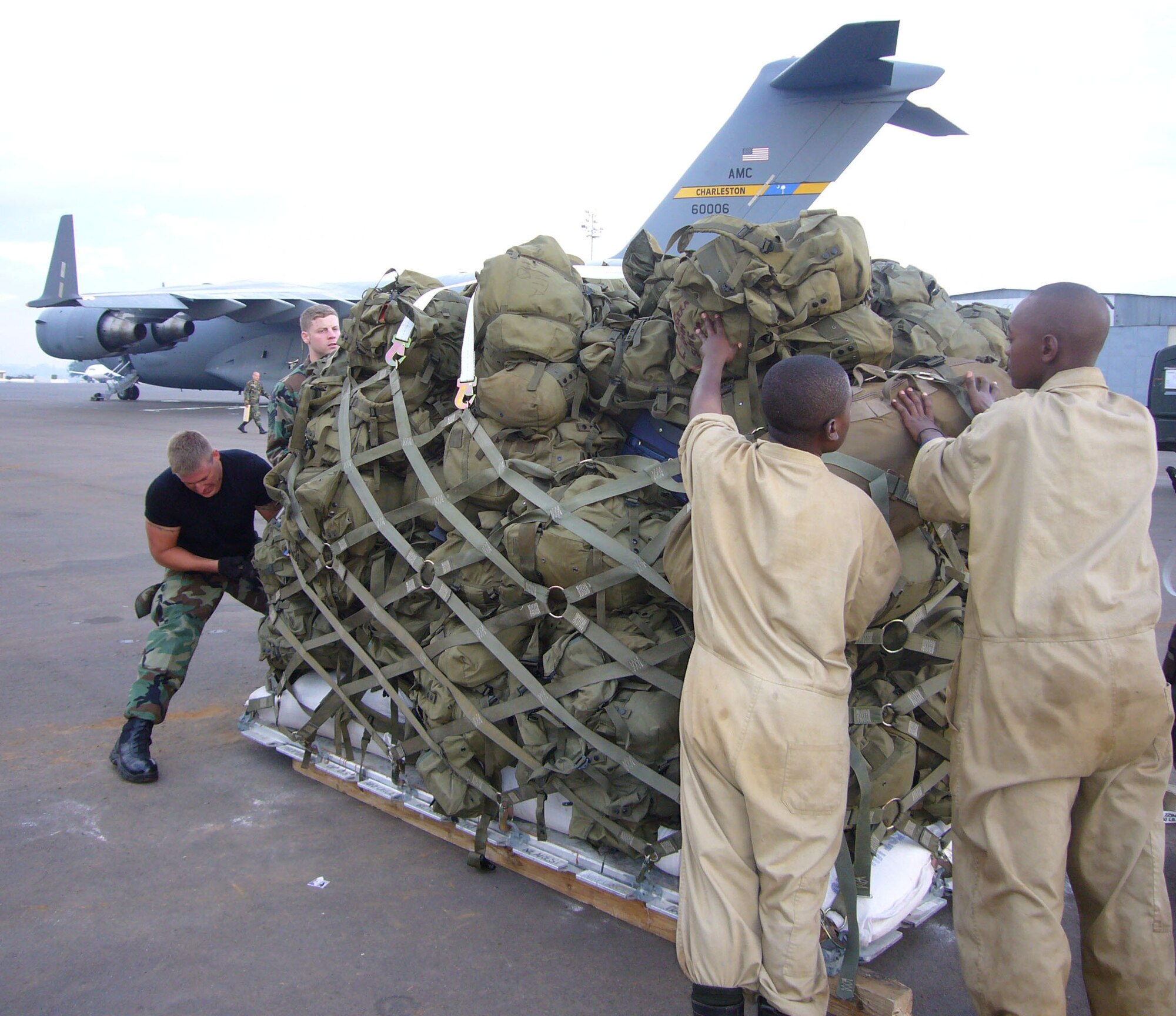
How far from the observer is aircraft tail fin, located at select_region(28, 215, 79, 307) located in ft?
119

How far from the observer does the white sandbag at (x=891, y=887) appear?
249cm

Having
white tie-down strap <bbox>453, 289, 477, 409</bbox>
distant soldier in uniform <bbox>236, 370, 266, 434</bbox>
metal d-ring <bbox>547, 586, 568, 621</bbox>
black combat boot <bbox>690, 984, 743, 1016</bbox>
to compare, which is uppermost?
white tie-down strap <bbox>453, 289, 477, 409</bbox>

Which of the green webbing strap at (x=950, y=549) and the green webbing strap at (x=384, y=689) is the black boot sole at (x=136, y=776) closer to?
the green webbing strap at (x=384, y=689)

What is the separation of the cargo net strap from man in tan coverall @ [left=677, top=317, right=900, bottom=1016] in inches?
24.0

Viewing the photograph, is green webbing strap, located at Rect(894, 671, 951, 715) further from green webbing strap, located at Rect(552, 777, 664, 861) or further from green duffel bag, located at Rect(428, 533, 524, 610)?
green duffel bag, located at Rect(428, 533, 524, 610)

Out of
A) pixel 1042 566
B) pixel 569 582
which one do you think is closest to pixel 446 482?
pixel 569 582

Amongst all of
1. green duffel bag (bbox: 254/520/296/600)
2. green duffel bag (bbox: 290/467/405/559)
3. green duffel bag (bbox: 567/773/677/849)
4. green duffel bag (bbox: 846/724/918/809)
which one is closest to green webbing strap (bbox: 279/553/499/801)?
green duffel bag (bbox: 254/520/296/600)

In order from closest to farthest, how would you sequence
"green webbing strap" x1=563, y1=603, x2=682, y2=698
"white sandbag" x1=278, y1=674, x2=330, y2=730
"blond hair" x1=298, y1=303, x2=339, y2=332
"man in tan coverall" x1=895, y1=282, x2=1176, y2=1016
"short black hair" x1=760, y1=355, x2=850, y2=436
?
"man in tan coverall" x1=895, y1=282, x2=1176, y2=1016 → "short black hair" x1=760, y1=355, x2=850, y2=436 → "green webbing strap" x1=563, y1=603, x2=682, y2=698 → "white sandbag" x1=278, y1=674, x2=330, y2=730 → "blond hair" x1=298, y1=303, x2=339, y2=332

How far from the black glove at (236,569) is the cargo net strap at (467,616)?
0.44m

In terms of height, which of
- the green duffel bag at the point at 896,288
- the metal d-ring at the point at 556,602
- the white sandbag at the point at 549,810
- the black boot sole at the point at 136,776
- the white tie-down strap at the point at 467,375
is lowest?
the black boot sole at the point at 136,776

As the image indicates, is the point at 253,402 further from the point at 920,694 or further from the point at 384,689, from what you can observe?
the point at 920,694

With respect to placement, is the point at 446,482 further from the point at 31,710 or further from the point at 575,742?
the point at 31,710

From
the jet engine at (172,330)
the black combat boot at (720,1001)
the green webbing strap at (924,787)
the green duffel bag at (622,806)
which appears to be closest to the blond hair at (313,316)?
the green duffel bag at (622,806)

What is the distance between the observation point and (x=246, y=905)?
292 cm
